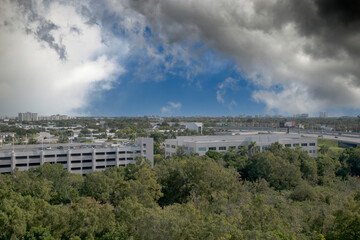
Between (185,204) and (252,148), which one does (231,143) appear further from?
(185,204)

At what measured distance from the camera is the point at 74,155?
52219 mm

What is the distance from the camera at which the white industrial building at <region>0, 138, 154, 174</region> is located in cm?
4816

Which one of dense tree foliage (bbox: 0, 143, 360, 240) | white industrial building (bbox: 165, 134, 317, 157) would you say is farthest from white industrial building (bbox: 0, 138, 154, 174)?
dense tree foliage (bbox: 0, 143, 360, 240)

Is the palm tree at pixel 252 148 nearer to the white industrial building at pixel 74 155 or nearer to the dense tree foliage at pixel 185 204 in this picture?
the dense tree foliage at pixel 185 204

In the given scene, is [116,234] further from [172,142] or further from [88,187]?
[172,142]

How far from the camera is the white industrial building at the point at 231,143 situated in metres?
59.7

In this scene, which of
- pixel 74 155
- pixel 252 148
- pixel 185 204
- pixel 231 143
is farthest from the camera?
pixel 231 143

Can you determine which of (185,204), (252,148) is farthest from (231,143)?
(185,204)

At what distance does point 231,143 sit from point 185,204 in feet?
138

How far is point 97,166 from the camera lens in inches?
2119

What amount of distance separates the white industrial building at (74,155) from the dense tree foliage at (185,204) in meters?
14.4

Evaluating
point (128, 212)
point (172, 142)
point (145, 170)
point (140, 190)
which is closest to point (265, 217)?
point (128, 212)

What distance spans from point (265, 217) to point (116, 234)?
31.4 ft

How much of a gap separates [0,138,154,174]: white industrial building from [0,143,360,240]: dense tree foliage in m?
14.4
